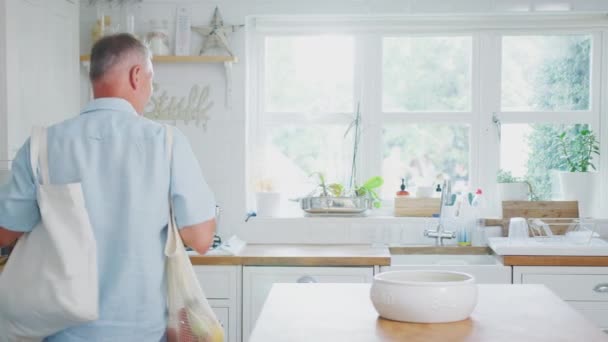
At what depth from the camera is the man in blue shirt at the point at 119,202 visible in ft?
6.20

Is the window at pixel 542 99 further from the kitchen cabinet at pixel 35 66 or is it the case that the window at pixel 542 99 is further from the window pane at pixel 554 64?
the kitchen cabinet at pixel 35 66

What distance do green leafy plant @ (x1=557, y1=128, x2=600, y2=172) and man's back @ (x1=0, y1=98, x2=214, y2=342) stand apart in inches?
117

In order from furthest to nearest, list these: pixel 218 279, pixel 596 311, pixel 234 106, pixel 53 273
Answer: pixel 234 106
pixel 218 279
pixel 596 311
pixel 53 273

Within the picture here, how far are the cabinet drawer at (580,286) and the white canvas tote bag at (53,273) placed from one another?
2.47m

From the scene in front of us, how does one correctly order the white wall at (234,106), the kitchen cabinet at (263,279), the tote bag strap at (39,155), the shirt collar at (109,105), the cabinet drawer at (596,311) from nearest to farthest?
the tote bag strap at (39,155) → the shirt collar at (109,105) → the cabinet drawer at (596,311) → the kitchen cabinet at (263,279) → the white wall at (234,106)

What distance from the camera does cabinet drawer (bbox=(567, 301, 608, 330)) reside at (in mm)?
3531

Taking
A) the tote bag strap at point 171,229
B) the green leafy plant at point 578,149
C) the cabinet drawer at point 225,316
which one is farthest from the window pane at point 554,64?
the tote bag strap at point 171,229

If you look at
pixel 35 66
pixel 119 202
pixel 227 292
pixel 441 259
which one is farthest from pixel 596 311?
pixel 35 66

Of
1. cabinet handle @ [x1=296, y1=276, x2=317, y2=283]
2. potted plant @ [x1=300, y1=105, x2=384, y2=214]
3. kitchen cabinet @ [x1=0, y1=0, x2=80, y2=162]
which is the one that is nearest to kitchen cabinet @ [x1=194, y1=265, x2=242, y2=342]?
cabinet handle @ [x1=296, y1=276, x2=317, y2=283]

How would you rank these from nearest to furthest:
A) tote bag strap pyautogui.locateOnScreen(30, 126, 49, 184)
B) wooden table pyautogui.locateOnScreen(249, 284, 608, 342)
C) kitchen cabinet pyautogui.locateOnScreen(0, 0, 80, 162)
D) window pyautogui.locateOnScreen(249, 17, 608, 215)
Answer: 1. wooden table pyautogui.locateOnScreen(249, 284, 608, 342)
2. tote bag strap pyautogui.locateOnScreen(30, 126, 49, 184)
3. kitchen cabinet pyautogui.locateOnScreen(0, 0, 80, 162)
4. window pyautogui.locateOnScreen(249, 17, 608, 215)

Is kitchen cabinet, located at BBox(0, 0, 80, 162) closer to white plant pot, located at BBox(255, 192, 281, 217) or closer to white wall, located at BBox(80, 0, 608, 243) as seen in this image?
white wall, located at BBox(80, 0, 608, 243)

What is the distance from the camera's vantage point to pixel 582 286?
3.57 meters

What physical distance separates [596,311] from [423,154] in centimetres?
137

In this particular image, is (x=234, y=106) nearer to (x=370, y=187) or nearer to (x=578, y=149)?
(x=370, y=187)
